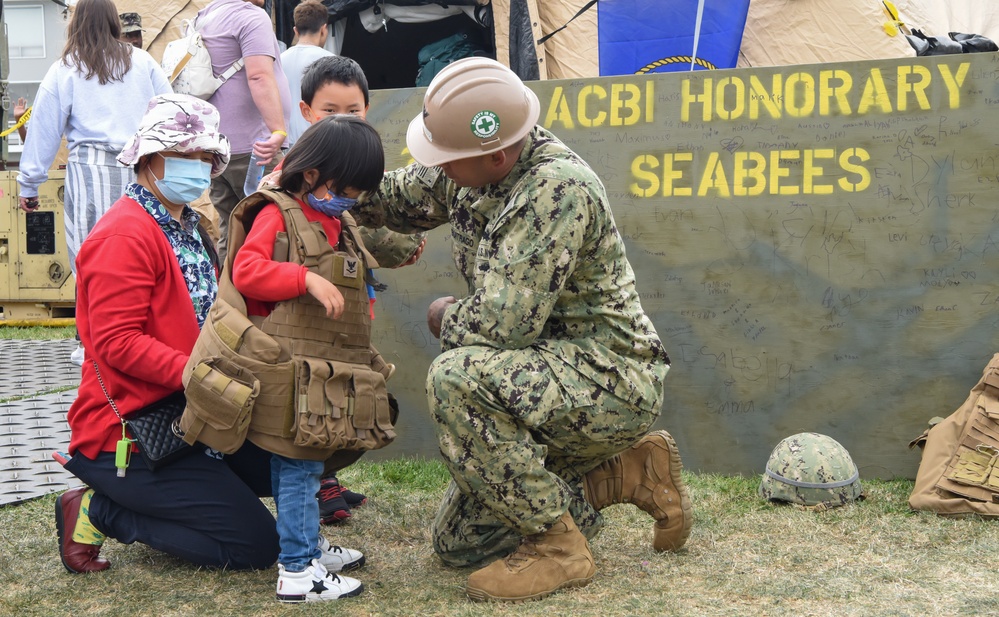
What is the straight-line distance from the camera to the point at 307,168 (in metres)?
2.80

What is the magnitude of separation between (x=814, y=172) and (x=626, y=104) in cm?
75

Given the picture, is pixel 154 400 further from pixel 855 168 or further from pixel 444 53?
pixel 444 53

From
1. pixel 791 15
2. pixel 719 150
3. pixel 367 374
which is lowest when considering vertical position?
pixel 367 374

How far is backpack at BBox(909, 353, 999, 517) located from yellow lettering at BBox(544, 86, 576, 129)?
1.76 metres

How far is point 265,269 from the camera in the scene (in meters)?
2.69

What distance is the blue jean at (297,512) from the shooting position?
2.72m

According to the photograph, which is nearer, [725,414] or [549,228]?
[549,228]

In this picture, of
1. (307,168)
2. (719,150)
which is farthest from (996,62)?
(307,168)

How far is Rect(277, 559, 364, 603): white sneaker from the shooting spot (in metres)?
2.71

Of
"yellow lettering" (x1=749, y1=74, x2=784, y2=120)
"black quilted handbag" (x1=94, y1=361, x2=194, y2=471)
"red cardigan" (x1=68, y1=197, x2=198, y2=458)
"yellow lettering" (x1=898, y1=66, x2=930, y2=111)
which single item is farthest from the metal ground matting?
"yellow lettering" (x1=898, y1=66, x2=930, y2=111)

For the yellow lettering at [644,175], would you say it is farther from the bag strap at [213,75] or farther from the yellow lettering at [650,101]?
the bag strap at [213,75]

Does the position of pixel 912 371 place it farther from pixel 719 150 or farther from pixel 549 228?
pixel 549 228

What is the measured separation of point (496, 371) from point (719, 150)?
1747 millimetres

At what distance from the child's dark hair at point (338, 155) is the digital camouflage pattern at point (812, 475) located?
1780 millimetres
